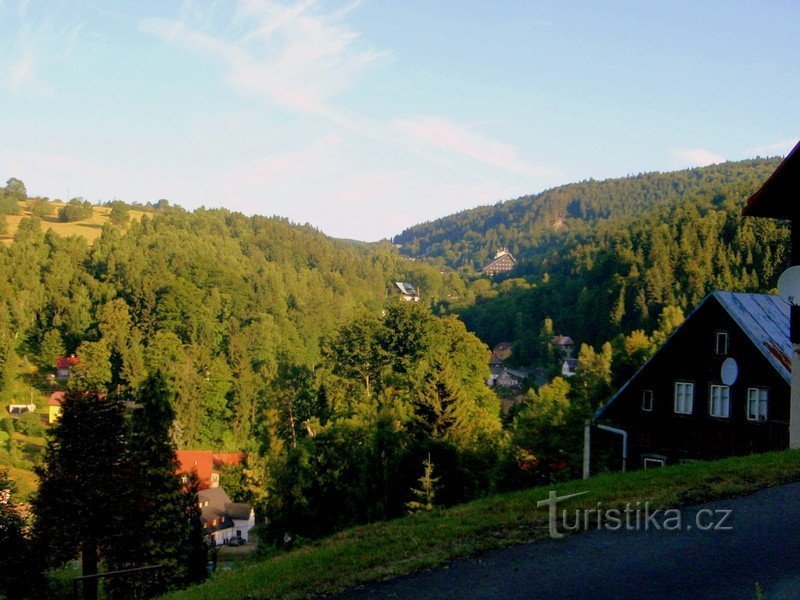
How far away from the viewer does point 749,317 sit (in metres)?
21.0

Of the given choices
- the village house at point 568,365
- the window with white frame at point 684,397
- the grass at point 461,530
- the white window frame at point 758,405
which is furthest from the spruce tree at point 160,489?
the village house at point 568,365

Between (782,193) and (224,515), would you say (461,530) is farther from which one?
(224,515)

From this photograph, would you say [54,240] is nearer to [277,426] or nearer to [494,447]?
[277,426]

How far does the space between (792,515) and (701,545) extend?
159 centimetres

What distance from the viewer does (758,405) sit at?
69.0 feet

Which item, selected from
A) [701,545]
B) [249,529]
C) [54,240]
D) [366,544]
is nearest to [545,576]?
[701,545]

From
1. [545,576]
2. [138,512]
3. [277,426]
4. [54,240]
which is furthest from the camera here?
[54,240]

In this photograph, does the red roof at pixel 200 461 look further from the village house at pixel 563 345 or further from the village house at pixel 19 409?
the village house at pixel 563 345

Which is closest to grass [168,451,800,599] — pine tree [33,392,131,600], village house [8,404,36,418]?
pine tree [33,392,131,600]

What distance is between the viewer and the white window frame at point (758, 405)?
20.8 metres

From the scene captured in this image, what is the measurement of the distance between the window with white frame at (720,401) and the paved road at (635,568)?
530 inches

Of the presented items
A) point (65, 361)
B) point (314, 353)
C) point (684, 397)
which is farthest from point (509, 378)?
→ point (684, 397)

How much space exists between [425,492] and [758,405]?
11.5m

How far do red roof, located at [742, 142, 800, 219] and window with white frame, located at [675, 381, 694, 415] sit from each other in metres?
8.57
